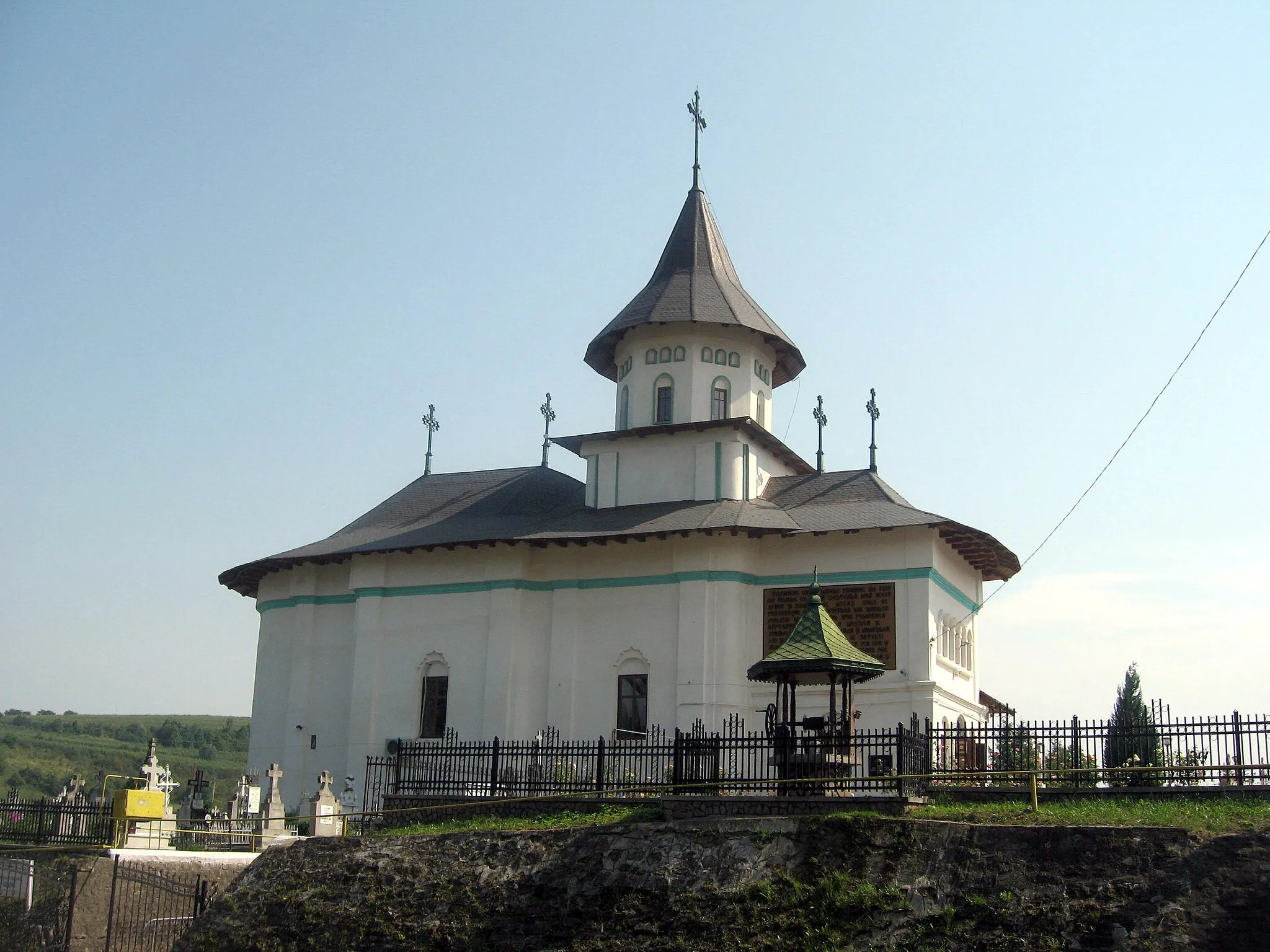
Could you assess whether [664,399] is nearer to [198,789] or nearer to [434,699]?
[434,699]

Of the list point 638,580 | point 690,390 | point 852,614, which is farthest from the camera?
point 690,390

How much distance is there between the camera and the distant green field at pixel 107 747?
295ft

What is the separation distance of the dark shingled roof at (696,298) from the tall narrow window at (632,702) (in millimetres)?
7708

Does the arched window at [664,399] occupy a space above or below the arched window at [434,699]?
above

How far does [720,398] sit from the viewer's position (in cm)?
2936

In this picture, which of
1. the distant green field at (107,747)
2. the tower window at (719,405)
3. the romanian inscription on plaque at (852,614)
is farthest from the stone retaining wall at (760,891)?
the distant green field at (107,747)

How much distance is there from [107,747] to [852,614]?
9332 centimetres

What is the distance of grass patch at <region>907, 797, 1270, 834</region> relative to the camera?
1441 cm

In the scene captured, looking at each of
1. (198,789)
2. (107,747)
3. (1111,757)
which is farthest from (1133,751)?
(107,747)

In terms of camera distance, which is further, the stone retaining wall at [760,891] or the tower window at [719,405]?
the tower window at [719,405]

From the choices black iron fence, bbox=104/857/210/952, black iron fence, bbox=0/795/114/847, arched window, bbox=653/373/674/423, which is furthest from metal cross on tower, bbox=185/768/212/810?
arched window, bbox=653/373/674/423

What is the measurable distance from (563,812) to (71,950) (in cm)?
663

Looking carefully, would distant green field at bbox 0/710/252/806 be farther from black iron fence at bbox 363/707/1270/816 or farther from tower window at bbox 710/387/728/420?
black iron fence at bbox 363/707/1270/816

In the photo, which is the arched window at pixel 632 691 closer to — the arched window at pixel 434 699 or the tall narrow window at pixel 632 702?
the tall narrow window at pixel 632 702
